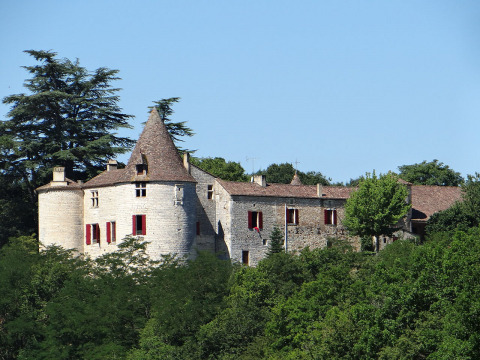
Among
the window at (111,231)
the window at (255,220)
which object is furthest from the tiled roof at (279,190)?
the window at (111,231)

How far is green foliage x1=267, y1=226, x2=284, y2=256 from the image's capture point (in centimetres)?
6012

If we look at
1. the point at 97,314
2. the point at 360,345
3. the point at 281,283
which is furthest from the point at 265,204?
the point at 360,345

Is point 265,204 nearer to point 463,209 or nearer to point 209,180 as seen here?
point 209,180

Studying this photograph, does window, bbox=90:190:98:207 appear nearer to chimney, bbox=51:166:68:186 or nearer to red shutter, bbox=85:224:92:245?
red shutter, bbox=85:224:92:245

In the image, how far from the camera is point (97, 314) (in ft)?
173

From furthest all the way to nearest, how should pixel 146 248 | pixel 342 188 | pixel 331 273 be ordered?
pixel 342 188 → pixel 146 248 → pixel 331 273

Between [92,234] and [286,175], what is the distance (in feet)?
113

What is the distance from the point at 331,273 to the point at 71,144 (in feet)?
74.6

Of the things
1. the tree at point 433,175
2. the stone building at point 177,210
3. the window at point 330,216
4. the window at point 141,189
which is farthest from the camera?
the tree at point 433,175

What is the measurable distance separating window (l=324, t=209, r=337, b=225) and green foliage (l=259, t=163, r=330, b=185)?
26.4 m

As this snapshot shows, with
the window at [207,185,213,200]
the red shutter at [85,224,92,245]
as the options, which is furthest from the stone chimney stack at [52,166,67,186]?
the window at [207,185,213,200]

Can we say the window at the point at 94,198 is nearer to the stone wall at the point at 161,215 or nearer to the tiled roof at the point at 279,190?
the stone wall at the point at 161,215

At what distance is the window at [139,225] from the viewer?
56.8 m

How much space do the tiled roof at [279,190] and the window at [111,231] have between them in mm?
6737
